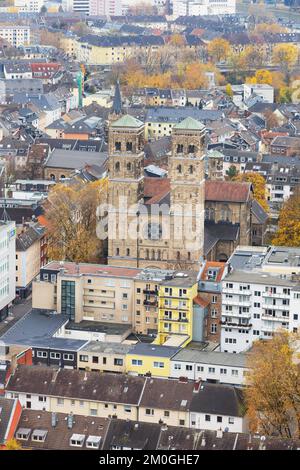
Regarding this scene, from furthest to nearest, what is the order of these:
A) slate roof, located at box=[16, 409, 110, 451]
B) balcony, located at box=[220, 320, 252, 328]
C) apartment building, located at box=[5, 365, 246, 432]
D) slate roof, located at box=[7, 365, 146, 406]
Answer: balcony, located at box=[220, 320, 252, 328] → slate roof, located at box=[7, 365, 146, 406] → apartment building, located at box=[5, 365, 246, 432] → slate roof, located at box=[16, 409, 110, 451]

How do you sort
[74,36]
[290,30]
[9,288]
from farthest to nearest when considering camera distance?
[290,30]
[74,36]
[9,288]

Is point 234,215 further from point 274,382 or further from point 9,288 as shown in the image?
point 274,382

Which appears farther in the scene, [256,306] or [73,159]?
[73,159]

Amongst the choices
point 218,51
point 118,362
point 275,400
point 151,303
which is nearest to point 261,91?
point 218,51

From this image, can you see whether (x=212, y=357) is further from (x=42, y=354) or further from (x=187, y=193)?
(x=187, y=193)

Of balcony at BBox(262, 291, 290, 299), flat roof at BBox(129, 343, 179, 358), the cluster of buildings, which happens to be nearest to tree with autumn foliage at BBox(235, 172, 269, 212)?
the cluster of buildings

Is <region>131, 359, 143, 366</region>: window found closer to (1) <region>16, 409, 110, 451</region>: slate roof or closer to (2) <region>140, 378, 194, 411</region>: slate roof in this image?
(2) <region>140, 378, 194, 411</region>: slate roof
